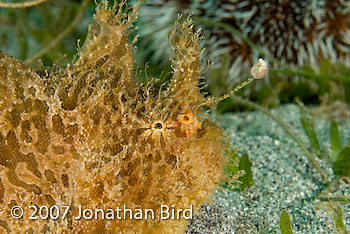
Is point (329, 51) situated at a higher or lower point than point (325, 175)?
higher

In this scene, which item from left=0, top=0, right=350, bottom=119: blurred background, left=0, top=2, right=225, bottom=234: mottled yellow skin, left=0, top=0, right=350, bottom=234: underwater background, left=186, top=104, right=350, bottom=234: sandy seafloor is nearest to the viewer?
left=0, top=2, right=225, bottom=234: mottled yellow skin

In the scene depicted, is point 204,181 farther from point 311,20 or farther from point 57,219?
point 311,20

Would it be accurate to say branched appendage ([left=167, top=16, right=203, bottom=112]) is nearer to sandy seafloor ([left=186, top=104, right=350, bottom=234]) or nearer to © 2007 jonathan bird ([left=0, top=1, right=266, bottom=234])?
© 2007 jonathan bird ([left=0, top=1, right=266, bottom=234])

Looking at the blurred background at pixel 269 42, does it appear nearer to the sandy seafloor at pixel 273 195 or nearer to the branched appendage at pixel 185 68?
the sandy seafloor at pixel 273 195

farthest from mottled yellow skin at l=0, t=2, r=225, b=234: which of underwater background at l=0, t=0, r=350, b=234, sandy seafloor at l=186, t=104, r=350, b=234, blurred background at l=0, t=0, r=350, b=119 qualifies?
blurred background at l=0, t=0, r=350, b=119

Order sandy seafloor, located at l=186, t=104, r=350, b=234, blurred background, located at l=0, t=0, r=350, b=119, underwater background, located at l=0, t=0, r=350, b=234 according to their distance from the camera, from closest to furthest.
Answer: sandy seafloor, located at l=186, t=104, r=350, b=234 → underwater background, located at l=0, t=0, r=350, b=234 → blurred background, located at l=0, t=0, r=350, b=119

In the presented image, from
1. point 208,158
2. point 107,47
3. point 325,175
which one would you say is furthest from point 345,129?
point 107,47

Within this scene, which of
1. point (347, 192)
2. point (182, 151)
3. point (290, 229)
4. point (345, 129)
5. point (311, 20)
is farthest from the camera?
point (311, 20)
